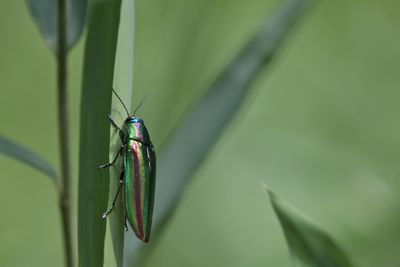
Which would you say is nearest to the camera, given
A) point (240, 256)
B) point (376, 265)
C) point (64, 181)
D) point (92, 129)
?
point (92, 129)

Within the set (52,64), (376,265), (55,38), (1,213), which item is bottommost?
(1,213)

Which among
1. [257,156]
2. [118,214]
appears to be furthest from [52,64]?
[118,214]

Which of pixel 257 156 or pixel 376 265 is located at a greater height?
pixel 376 265

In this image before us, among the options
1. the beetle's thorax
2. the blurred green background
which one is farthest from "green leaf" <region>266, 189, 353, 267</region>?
the blurred green background

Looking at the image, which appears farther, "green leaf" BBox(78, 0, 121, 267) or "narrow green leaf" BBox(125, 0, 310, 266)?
"narrow green leaf" BBox(125, 0, 310, 266)

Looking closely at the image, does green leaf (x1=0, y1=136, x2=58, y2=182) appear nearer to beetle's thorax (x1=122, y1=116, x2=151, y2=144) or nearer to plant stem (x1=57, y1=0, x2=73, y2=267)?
plant stem (x1=57, y1=0, x2=73, y2=267)

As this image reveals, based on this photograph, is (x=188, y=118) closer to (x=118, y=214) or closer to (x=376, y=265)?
(x=118, y=214)
